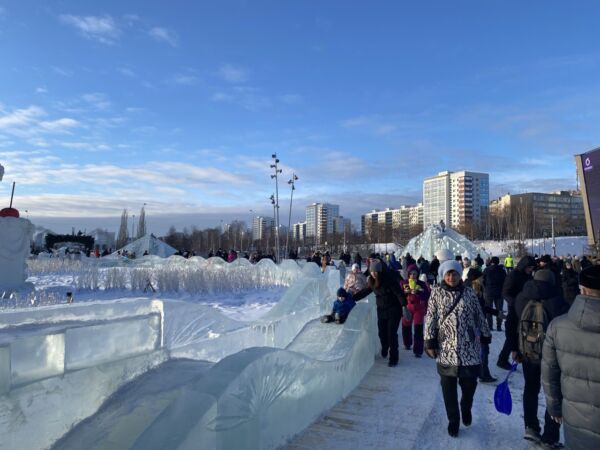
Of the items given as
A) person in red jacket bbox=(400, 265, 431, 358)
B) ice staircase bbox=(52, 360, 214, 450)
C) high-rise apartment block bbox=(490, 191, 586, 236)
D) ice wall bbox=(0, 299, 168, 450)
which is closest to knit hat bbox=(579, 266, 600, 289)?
ice staircase bbox=(52, 360, 214, 450)

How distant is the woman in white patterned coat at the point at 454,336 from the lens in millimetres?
4203

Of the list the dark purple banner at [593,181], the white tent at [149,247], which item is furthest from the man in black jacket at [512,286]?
the white tent at [149,247]

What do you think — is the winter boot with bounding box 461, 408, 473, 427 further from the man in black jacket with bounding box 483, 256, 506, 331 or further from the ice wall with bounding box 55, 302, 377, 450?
the man in black jacket with bounding box 483, 256, 506, 331

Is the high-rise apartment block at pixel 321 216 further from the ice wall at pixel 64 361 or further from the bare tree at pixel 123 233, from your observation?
the ice wall at pixel 64 361

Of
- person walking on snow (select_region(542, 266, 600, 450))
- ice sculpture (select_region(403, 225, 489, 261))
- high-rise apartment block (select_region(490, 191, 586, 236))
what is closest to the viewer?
person walking on snow (select_region(542, 266, 600, 450))

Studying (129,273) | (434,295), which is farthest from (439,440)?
(129,273)

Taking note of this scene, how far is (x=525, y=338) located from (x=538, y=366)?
280 millimetres

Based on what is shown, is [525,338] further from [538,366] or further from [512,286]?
[512,286]

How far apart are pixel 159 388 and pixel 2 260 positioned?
39.8ft

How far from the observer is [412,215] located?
120312 mm

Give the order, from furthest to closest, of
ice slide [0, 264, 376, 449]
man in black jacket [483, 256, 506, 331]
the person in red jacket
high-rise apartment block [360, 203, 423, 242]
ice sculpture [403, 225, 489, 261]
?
high-rise apartment block [360, 203, 423, 242], ice sculpture [403, 225, 489, 261], man in black jacket [483, 256, 506, 331], the person in red jacket, ice slide [0, 264, 376, 449]

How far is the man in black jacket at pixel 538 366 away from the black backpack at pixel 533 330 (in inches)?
1.3

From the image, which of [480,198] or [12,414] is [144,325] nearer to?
[12,414]

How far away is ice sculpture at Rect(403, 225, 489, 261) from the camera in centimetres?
3102
